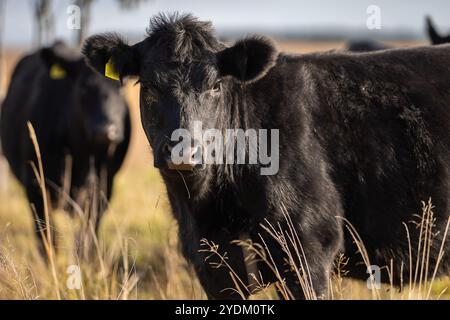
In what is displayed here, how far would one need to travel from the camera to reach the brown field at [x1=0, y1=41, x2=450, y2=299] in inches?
183

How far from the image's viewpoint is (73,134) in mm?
8031

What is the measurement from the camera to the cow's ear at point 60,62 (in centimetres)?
816

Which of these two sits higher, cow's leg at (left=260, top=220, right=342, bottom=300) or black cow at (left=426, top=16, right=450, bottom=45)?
black cow at (left=426, top=16, right=450, bottom=45)

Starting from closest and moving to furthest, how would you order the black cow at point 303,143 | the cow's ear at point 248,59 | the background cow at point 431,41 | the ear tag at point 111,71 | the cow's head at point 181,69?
the cow's head at point 181,69 → the black cow at point 303,143 → the cow's ear at point 248,59 → the ear tag at point 111,71 → the background cow at point 431,41

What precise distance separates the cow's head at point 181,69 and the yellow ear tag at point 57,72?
3561 mm

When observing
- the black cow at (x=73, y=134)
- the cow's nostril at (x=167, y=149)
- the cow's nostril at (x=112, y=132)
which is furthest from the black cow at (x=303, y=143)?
the black cow at (x=73, y=134)

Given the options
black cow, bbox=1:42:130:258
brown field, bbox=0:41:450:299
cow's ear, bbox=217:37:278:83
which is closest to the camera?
cow's ear, bbox=217:37:278:83

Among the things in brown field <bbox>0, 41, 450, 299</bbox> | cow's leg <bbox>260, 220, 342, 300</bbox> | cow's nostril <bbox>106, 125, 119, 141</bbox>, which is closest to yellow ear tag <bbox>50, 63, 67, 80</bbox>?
cow's nostril <bbox>106, 125, 119, 141</bbox>

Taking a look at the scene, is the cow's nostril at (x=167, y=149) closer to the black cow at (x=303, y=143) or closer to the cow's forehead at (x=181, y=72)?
the black cow at (x=303, y=143)

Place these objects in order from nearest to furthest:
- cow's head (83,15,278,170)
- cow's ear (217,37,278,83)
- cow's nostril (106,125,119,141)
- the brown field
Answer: cow's head (83,15,278,170)
cow's ear (217,37,278,83)
the brown field
cow's nostril (106,125,119,141)

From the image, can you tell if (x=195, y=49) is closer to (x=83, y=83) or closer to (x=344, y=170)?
(x=344, y=170)

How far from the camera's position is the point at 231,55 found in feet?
14.9

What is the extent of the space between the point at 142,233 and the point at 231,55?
514 cm

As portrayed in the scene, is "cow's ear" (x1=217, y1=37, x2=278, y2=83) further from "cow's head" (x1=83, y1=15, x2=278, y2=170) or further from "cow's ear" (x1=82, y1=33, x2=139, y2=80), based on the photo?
"cow's ear" (x1=82, y1=33, x2=139, y2=80)
